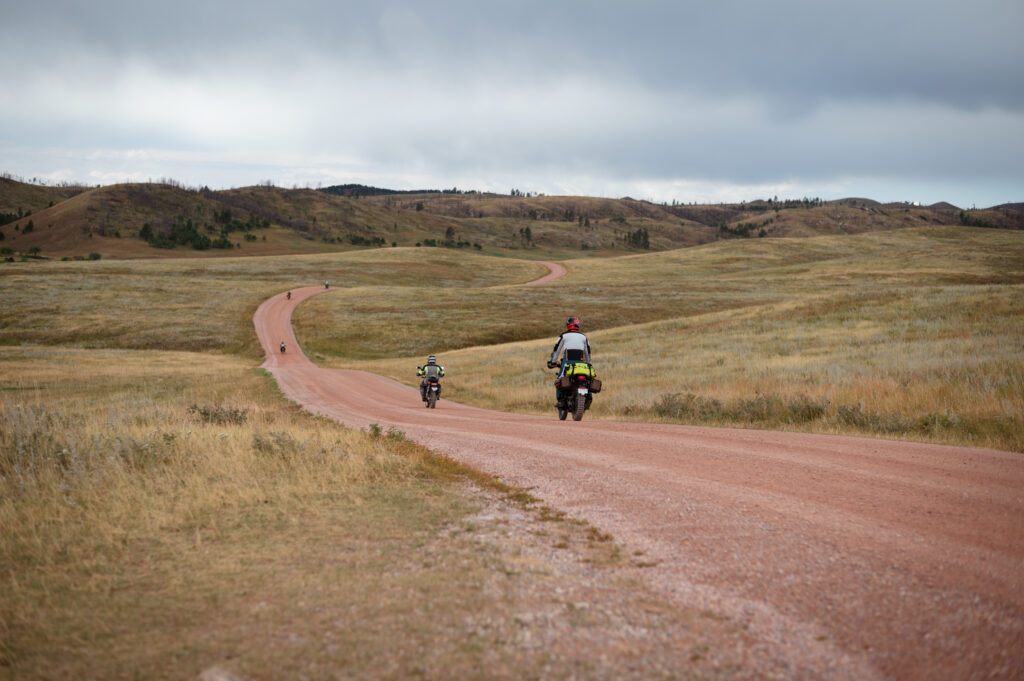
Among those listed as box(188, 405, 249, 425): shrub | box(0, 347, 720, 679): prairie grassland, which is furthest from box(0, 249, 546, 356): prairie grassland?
box(0, 347, 720, 679): prairie grassland

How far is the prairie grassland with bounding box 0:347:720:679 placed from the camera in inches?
159

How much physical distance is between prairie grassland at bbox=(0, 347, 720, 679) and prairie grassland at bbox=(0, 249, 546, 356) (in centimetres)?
4530

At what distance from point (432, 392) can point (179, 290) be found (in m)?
65.6

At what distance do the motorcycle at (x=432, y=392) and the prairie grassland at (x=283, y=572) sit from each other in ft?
42.8

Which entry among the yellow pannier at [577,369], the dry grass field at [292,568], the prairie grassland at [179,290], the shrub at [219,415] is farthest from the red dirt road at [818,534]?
the prairie grassland at [179,290]

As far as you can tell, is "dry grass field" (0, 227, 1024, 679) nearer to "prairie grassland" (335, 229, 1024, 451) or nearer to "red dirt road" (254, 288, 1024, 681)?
"prairie grassland" (335, 229, 1024, 451)

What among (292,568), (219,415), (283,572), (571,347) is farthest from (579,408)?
(283,572)

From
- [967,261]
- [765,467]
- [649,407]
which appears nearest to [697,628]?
[765,467]

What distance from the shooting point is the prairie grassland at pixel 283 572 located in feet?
13.3

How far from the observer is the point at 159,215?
17175 cm

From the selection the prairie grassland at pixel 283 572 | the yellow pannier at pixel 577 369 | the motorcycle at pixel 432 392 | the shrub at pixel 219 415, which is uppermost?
the yellow pannier at pixel 577 369

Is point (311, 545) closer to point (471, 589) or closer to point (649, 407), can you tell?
point (471, 589)

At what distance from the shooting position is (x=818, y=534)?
621 centimetres

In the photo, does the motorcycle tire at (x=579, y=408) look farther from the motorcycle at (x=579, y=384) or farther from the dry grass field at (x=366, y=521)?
the dry grass field at (x=366, y=521)
